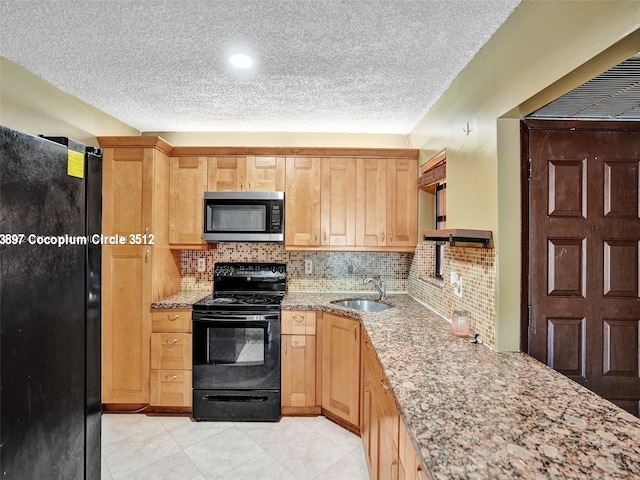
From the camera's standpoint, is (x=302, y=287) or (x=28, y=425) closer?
(x=28, y=425)

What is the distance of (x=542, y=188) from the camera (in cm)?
161

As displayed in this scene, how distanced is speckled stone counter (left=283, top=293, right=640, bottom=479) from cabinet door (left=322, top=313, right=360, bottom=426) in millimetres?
835

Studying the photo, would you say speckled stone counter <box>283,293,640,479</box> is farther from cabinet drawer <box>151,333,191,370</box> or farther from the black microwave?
cabinet drawer <box>151,333,191,370</box>

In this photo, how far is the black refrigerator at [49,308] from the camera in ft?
3.10

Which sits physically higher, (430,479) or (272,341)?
(430,479)

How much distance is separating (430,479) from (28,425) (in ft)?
3.82

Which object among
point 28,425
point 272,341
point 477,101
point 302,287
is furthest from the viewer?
point 302,287

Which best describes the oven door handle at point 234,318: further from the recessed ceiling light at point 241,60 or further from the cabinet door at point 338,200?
the recessed ceiling light at point 241,60

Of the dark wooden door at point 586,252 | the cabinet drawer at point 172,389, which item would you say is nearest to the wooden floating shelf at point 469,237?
the dark wooden door at point 586,252

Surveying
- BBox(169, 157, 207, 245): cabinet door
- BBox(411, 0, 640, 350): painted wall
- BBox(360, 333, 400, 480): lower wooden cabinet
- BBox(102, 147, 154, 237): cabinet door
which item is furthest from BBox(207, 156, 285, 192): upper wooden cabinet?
BBox(360, 333, 400, 480): lower wooden cabinet

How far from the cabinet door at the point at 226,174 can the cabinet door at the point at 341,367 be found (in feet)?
4.59

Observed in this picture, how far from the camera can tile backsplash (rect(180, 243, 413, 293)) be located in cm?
329

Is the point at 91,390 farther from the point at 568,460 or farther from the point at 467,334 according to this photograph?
the point at 467,334

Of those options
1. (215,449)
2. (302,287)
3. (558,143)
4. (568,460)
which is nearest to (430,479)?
(568,460)
